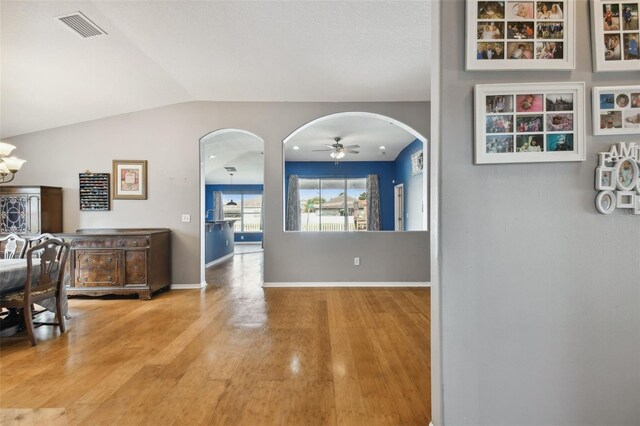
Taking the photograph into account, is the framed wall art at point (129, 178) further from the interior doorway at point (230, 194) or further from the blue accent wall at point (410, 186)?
the blue accent wall at point (410, 186)

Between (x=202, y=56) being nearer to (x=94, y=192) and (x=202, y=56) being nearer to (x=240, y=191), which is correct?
(x=94, y=192)

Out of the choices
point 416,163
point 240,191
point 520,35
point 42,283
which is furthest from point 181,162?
point 240,191

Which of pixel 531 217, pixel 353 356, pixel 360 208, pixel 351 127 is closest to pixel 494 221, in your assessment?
pixel 531 217

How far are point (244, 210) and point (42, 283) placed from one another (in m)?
10.4

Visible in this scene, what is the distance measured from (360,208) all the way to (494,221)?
8775 mm

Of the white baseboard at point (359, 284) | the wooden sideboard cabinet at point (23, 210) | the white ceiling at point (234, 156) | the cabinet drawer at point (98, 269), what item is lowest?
the white baseboard at point (359, 284)

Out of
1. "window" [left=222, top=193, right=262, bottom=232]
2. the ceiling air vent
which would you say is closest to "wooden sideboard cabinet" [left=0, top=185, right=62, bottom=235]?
the ceiling air vent

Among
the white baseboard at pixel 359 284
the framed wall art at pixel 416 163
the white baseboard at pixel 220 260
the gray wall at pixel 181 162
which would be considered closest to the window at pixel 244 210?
the white baseboard at pixel 220 260

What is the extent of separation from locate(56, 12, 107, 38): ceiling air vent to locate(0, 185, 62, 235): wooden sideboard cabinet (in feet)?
8.61

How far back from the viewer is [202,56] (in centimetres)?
339

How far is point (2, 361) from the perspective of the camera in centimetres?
238

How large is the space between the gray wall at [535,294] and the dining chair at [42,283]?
3.30 m

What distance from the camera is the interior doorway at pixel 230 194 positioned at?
6.04 meters

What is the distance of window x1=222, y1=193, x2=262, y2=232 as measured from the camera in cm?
1305
